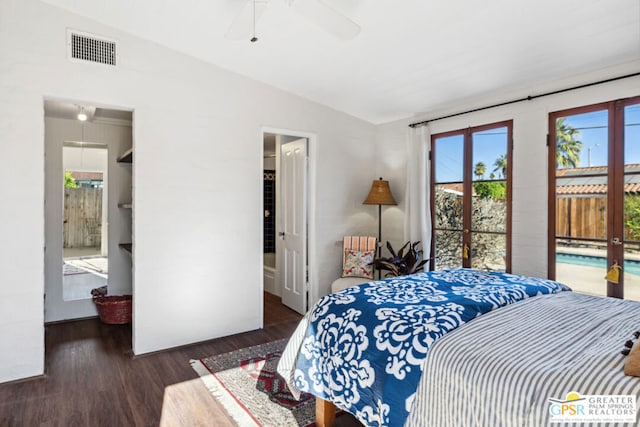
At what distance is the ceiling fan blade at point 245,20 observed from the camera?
197 cm

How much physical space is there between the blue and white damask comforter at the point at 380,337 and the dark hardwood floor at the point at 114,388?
0.53m

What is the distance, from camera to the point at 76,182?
389cm

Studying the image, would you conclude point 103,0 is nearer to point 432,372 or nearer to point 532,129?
point 432,372

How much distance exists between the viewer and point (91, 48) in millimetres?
2830

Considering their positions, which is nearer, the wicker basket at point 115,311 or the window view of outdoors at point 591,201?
the window view of outdoors at point 591,201

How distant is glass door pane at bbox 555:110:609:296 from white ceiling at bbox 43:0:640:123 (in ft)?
1.53

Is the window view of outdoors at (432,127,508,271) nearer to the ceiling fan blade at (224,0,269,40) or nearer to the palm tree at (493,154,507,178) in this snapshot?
the palm tree at (493,154,507,178)

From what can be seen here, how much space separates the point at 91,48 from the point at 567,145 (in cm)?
382

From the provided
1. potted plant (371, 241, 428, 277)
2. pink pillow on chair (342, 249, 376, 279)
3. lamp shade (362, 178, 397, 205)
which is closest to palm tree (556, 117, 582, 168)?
potted plant (371, 241, 428, 277)

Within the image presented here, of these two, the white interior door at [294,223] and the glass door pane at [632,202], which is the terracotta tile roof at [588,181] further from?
the white interior door at [294,223]

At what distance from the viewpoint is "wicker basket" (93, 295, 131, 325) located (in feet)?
12.3

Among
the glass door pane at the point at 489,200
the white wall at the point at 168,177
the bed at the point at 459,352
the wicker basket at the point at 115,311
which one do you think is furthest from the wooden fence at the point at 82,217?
the glass door pane at the point at 489,200

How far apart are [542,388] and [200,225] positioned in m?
2.87

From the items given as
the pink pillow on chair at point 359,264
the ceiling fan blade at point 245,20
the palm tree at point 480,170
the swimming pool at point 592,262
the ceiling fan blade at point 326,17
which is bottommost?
the pink pillow on chair at point 359,264
